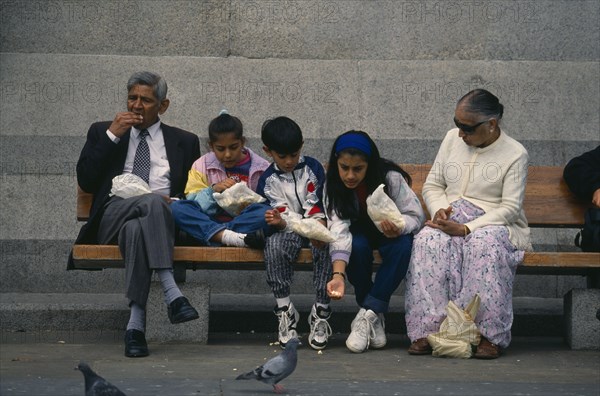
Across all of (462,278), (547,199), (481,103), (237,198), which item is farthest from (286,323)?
(547,199)

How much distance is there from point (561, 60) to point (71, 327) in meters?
3.97

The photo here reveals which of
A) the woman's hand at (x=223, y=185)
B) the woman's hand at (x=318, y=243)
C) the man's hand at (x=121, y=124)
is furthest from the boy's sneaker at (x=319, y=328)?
the man's hand at (x=121, y=124)

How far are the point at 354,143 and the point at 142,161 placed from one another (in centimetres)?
133

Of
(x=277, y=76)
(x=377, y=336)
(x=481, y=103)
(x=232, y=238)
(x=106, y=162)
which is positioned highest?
(x=277, y=76)

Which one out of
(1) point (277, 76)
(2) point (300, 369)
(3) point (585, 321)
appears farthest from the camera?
(1) point (277, 76)

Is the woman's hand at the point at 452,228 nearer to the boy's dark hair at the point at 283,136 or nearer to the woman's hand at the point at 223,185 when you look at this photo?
the boy's dark hair at the point at 283,136

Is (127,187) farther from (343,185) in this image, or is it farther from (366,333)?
(366,333)

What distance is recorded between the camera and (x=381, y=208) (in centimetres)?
685

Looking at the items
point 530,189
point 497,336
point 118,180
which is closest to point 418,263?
point 497,336

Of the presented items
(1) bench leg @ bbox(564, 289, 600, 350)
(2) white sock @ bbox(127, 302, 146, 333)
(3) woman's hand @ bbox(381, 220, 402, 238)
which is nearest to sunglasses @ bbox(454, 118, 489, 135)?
(3) woman's hand @ bbox(381, 220, 402, 238)

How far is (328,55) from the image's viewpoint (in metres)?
9.06

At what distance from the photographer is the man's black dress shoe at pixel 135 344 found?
259 inches

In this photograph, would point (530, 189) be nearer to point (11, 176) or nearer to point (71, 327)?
point (71, 327)

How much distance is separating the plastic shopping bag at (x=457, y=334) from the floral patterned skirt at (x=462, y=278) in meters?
0.06
